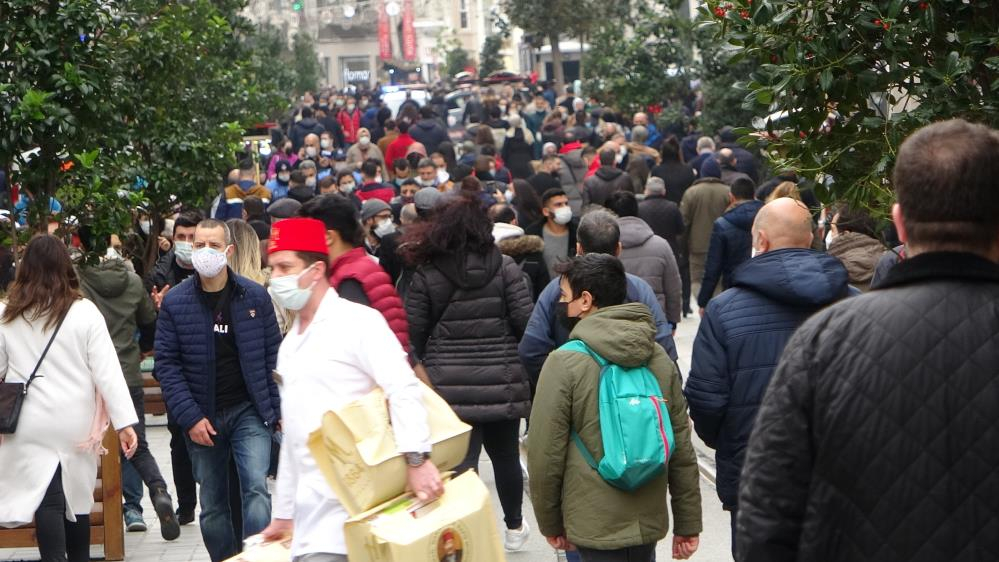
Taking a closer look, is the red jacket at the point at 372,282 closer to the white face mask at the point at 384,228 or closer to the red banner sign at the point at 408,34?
the white face mask at the point at 384,228

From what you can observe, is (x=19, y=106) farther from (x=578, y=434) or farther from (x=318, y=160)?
(x=318, y=160)

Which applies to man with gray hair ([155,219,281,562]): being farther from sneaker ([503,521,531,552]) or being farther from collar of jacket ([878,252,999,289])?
collar of jacket ([878,252,999,289])

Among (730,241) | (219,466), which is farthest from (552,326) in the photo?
(730,241)

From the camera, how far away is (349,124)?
121ft

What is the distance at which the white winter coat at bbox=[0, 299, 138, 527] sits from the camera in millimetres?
6371

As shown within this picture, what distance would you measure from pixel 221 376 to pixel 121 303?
2042mm

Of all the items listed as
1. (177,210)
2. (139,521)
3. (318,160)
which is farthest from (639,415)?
(318,160)

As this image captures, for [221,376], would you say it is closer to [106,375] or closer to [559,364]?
[106,375]

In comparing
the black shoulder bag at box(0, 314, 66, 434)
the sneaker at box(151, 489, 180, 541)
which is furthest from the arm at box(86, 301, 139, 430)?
the sneaker at box(151, 489, 180, 541)

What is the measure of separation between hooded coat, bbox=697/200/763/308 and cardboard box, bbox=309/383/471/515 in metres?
6.81

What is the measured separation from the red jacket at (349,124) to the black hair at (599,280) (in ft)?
97.7

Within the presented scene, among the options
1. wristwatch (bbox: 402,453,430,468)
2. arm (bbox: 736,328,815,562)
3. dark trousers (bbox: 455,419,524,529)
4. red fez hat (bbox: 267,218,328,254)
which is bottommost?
dark trousers (bbox: 455,419,524,529)

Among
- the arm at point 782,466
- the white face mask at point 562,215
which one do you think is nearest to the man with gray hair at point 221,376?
the white face mask at point 562,215

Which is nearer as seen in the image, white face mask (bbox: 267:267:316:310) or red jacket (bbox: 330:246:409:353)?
white face mask (bbox: 267:267:316:310)
